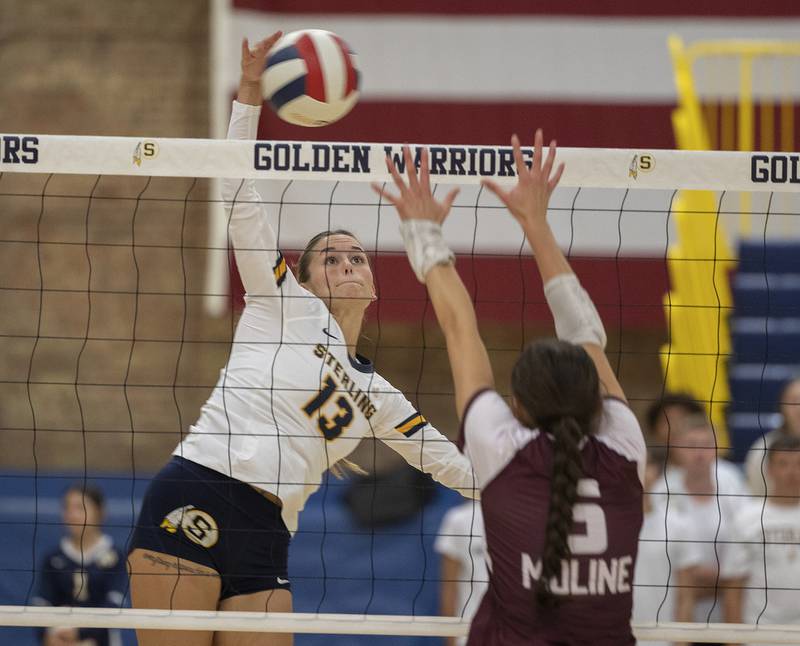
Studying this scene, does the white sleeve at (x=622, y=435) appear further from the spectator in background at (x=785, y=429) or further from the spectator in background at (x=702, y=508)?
the spectator in background at (x=785, y=429)

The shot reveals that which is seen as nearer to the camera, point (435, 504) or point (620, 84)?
point (435, 504)

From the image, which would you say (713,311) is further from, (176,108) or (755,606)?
(176,108)

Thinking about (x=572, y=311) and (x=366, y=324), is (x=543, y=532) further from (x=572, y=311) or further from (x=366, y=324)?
(x=366, y=324)

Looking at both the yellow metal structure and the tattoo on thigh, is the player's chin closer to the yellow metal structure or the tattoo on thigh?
the tattoo on thigh

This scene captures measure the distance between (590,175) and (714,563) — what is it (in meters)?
3.04

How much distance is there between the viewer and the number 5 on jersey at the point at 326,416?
12.0 ft

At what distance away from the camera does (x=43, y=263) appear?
990cm

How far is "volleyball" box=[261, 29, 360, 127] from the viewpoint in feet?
12.3

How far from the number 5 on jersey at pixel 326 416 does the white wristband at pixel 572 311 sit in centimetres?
101

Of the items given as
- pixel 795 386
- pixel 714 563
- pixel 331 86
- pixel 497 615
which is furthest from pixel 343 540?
pixel 497 615

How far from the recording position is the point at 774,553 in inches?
220

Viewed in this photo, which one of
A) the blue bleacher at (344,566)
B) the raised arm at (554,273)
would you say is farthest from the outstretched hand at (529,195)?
the blue bleacher at (344,566)

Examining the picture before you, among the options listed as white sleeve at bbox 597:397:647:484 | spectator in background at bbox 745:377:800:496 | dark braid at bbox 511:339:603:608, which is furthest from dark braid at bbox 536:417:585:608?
spectator in background at bbox 745:377:800:496

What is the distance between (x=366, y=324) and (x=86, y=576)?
2010 millimetres
